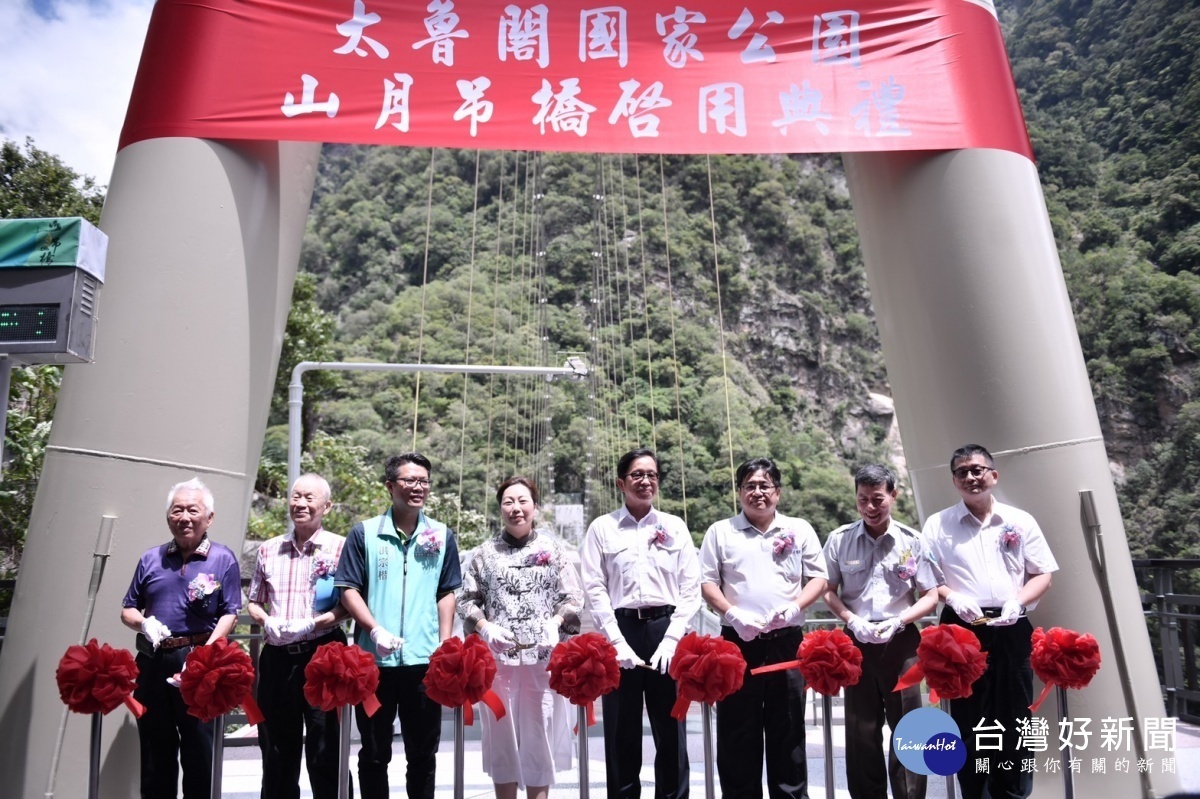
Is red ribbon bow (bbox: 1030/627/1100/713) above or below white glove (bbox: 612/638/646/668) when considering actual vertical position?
below

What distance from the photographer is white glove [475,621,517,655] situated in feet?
9.98

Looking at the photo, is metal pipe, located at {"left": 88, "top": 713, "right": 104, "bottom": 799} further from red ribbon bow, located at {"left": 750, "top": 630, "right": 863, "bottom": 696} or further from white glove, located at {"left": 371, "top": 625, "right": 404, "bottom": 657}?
red ribbon bow, located at {"left": 750, "top": 630, "right": 863, "bottom": 696}

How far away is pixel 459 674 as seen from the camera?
264cm

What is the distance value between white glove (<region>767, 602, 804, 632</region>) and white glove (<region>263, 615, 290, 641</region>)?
5.18 feet

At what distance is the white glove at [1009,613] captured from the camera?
3.17m

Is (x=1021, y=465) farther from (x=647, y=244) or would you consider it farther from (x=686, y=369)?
(x=647, y=244)

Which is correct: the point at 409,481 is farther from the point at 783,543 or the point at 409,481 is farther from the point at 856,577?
the point at 856,577

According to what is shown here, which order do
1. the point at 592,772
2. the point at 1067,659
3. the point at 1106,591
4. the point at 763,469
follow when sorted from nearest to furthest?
1. the point at 1067,659
2. the point at 763,469
3. the point at 1106,591
4. the point at 592,772

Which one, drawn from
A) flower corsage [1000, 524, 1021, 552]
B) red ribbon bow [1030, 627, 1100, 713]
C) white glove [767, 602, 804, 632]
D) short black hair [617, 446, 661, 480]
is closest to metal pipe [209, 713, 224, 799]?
short black hair [617, 446, 661, 480]

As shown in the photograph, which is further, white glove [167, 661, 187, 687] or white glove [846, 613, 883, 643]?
white glove [846, 613, 883, 643]

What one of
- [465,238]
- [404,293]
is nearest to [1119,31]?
[465,238]

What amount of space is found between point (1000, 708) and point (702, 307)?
44.5m

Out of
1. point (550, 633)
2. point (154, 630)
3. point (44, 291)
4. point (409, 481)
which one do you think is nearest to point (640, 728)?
point (550, 633)

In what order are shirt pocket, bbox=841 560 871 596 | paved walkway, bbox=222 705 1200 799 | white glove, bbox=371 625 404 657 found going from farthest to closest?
paved walkway, bbox=222 705 1200 799
shirt pocket, bbox=841 560 871 596
white glove, bbox=371 625 404 657
